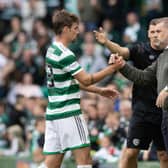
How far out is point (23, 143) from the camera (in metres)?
15.4

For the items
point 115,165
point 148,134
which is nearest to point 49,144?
point 148,134

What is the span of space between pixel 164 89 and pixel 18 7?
11635 millimetres

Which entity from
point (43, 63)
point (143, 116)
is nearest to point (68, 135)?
point (143, 116)

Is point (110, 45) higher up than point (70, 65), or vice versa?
point (110, 45)

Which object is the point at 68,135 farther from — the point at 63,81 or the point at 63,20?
the point at 63,20

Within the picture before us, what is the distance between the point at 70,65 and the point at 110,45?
2.59ft

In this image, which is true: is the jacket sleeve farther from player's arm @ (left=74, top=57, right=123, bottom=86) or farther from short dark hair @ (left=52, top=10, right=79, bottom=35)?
short dark hair @ (left=52, top=10, right=79, bottom=35)

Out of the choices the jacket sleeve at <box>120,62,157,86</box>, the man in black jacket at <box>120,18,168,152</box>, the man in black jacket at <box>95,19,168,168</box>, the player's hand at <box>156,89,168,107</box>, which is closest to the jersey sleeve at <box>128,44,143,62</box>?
the man in black jacket at <box>95,19,168,168</box>

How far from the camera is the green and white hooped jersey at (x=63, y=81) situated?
379 inches

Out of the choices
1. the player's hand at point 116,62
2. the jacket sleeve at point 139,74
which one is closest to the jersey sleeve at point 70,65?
the player's hand at point 116,62

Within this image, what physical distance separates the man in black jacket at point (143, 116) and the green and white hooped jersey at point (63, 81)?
860 millimetres

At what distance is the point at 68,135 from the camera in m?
9.73

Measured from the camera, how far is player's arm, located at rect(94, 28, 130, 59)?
33.1ft

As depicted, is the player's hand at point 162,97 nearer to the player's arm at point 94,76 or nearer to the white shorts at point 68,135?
the player's arm at point 94,76
